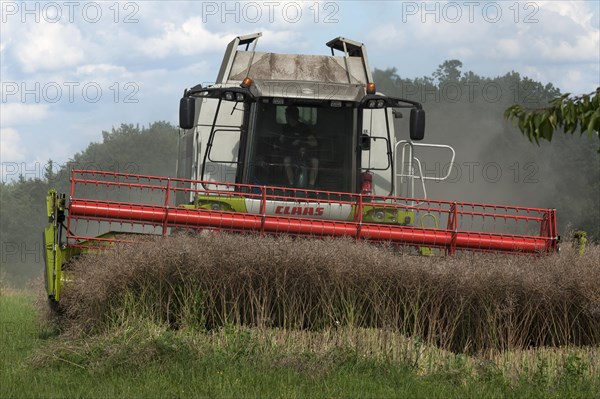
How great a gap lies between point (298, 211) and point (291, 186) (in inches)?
18.1

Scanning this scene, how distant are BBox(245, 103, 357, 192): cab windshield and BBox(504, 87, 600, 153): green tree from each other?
15.7 ft

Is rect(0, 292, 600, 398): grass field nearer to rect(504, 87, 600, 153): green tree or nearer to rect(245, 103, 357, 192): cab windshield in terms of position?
rect(504, 87, 600, 153): green tree

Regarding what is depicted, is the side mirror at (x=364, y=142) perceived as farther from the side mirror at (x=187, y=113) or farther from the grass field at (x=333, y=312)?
the grass field at (x=333, y=312)

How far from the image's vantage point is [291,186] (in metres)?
A: 10.9

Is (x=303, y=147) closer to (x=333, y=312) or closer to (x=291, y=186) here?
(x=291, y=186)

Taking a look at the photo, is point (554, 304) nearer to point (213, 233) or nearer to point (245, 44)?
point (213, 233)

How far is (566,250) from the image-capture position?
9.87 metres

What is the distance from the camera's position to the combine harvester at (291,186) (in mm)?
9648

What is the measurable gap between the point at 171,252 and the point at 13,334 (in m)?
2.76

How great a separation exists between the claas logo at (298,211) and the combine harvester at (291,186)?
11 mm

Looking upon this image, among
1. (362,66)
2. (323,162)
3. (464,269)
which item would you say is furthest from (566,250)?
(362,66)
